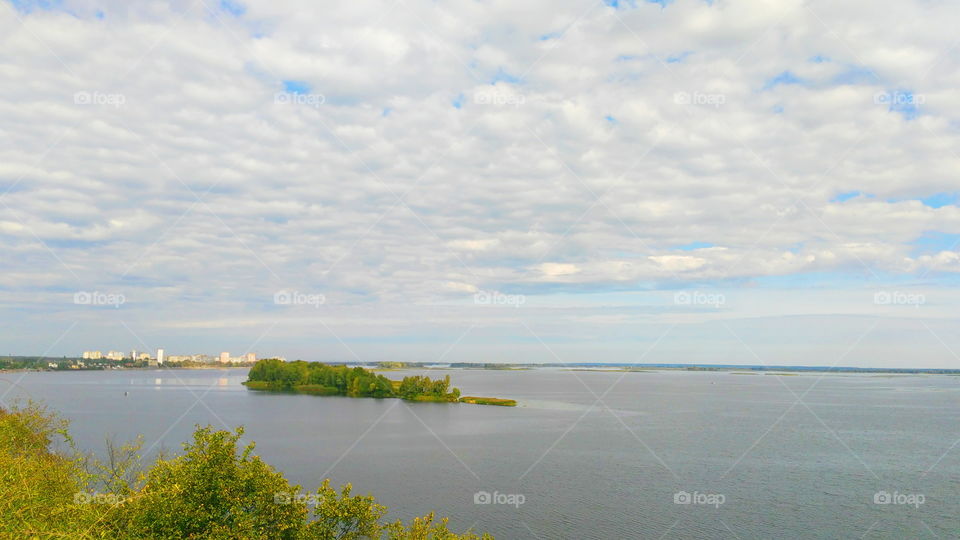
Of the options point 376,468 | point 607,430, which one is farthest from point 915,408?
point 376,468

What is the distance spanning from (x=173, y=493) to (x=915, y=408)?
5293 inches

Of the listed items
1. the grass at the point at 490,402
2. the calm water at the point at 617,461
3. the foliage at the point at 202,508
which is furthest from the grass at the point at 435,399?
the foliage at the point at 202,508

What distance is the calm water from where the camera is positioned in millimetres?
39062

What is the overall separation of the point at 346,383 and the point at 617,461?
326ft

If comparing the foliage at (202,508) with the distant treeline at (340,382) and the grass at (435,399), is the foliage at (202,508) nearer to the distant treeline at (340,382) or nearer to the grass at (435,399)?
the grass at (435,399)

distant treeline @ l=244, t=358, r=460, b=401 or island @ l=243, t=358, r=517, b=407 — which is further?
distant treeline @ l=244, t=358, r=460, b=401

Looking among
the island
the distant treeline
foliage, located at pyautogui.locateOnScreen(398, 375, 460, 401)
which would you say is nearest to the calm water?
foliage, located at pyautogui.locateOnScreen(398, 375, 460, 401)

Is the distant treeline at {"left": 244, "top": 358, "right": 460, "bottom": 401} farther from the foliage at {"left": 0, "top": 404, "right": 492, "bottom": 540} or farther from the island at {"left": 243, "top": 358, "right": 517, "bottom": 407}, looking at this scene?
the foliage at {"left": 0, "top": 404, "right": 492, "bottom": 540}

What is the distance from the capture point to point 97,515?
17.5 meters

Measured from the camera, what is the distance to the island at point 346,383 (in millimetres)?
126312

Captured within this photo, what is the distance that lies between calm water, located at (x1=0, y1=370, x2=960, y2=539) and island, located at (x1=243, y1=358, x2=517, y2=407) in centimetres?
1402

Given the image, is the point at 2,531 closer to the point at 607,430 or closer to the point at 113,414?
the point at 607,430

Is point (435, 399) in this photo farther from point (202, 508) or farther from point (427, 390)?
point (202, 508)

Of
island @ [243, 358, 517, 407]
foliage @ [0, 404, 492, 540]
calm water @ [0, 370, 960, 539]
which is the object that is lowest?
calm water @ [0, 370, 960, 539]
